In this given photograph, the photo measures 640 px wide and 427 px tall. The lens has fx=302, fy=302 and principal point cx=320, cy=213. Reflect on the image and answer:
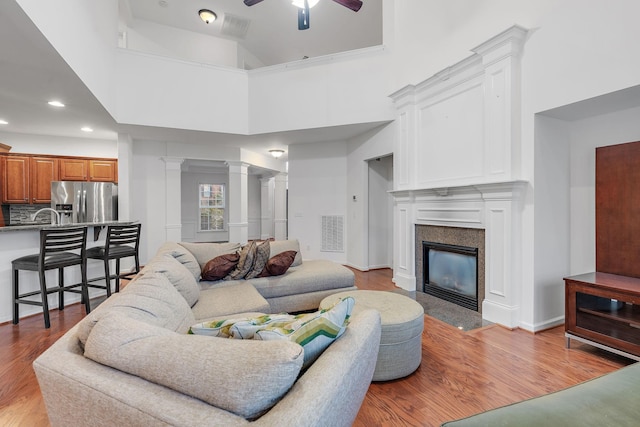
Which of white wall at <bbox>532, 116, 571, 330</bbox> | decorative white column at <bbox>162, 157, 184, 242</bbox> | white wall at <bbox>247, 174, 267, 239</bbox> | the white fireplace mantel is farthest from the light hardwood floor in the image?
white wall at <bbox>247, 174, 267, 239</bbox>

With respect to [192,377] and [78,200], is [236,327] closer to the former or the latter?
[192,377]

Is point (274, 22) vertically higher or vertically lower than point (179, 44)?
higher

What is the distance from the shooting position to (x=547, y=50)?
2740mm

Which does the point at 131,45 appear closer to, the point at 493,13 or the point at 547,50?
the point at 493,13

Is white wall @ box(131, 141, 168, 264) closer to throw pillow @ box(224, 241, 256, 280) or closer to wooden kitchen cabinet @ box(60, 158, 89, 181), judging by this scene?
wooden kitchen cabinet @ box(60, 158, 89, 181)

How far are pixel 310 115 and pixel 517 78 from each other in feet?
10.1

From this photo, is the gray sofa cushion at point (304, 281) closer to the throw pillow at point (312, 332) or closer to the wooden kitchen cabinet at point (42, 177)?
the throw pillow at point (312, 332)

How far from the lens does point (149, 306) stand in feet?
4.72

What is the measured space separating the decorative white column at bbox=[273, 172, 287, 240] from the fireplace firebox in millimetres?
6135

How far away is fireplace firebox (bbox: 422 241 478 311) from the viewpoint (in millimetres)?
3553

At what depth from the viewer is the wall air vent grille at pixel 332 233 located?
614 centimetres

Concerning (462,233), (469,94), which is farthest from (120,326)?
(469,94)

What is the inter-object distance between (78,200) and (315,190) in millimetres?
4376

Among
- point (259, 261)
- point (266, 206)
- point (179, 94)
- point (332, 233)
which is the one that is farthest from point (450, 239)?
point (266, 206)
